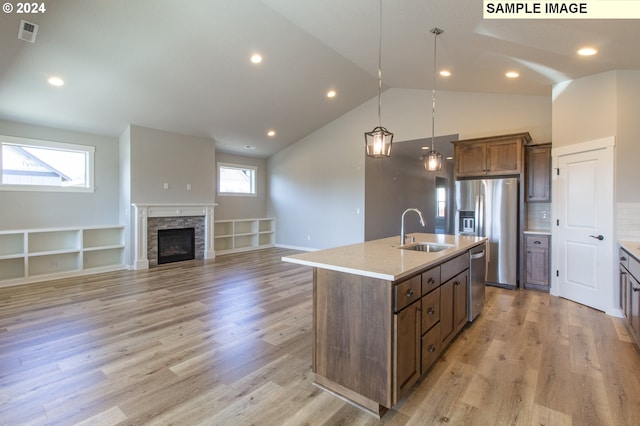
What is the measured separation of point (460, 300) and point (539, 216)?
119 inches

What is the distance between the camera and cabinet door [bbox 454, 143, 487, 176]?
5.10 meters

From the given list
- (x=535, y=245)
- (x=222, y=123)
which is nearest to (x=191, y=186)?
(x=222, y=123)

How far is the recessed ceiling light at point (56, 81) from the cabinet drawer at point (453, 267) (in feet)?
17.8

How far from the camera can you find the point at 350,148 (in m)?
7.52

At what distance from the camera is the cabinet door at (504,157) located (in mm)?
4762

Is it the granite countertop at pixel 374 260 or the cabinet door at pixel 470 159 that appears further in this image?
the cabinet door at pixel 470 159

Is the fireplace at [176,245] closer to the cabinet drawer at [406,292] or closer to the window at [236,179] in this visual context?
the window at [236,179]

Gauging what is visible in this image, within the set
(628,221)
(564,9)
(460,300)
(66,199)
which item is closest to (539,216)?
(628,221)

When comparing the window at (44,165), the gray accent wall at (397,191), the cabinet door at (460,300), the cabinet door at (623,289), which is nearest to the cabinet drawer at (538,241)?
the cabinet door at (623,289)

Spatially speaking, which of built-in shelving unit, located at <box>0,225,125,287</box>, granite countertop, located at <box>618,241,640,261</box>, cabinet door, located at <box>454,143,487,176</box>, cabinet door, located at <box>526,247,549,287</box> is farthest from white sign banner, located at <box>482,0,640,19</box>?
built-in shelving unit, located at <box>0,225,125,287</box>

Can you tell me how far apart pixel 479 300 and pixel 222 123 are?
5657mm

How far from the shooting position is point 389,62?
15.7 feet

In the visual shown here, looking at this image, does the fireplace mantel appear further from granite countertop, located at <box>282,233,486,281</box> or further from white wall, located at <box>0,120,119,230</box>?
granite countertop, located at <box>282,233,486,281</box>

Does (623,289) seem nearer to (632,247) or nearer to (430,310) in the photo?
(632,247)
